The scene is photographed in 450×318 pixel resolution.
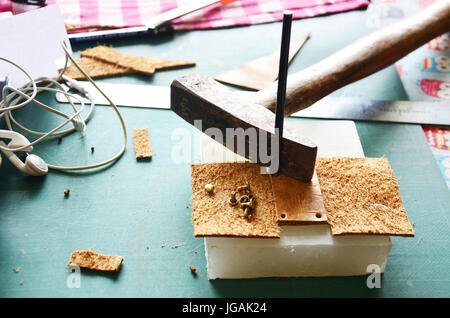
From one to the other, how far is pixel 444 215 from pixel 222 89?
752 mm

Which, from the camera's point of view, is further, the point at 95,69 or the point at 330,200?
the point at 95,69

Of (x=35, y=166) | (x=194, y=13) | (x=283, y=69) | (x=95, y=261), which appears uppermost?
(x=283, y=69)

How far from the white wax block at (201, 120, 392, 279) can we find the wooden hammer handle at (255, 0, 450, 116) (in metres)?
0.38

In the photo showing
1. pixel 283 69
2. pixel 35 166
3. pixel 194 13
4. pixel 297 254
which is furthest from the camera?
pixel 194 13

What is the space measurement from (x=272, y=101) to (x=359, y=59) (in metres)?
0.42

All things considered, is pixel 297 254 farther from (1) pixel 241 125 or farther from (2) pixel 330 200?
(1) pixel 241 125

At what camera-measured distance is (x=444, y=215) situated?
1323mm

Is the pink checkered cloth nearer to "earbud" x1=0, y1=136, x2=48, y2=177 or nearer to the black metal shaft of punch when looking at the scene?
"earbud" x1=0, y1=136, x2=48, y2=177

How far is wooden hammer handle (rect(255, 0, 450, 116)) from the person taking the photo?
1.33 m

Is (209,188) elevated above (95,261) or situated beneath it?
elevated above

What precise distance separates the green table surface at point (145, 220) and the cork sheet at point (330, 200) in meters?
0.18

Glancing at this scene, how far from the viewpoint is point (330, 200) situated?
3.72 ft

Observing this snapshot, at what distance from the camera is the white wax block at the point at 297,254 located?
1.08 meters

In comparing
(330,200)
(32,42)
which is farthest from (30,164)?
Answer: (330,200)
